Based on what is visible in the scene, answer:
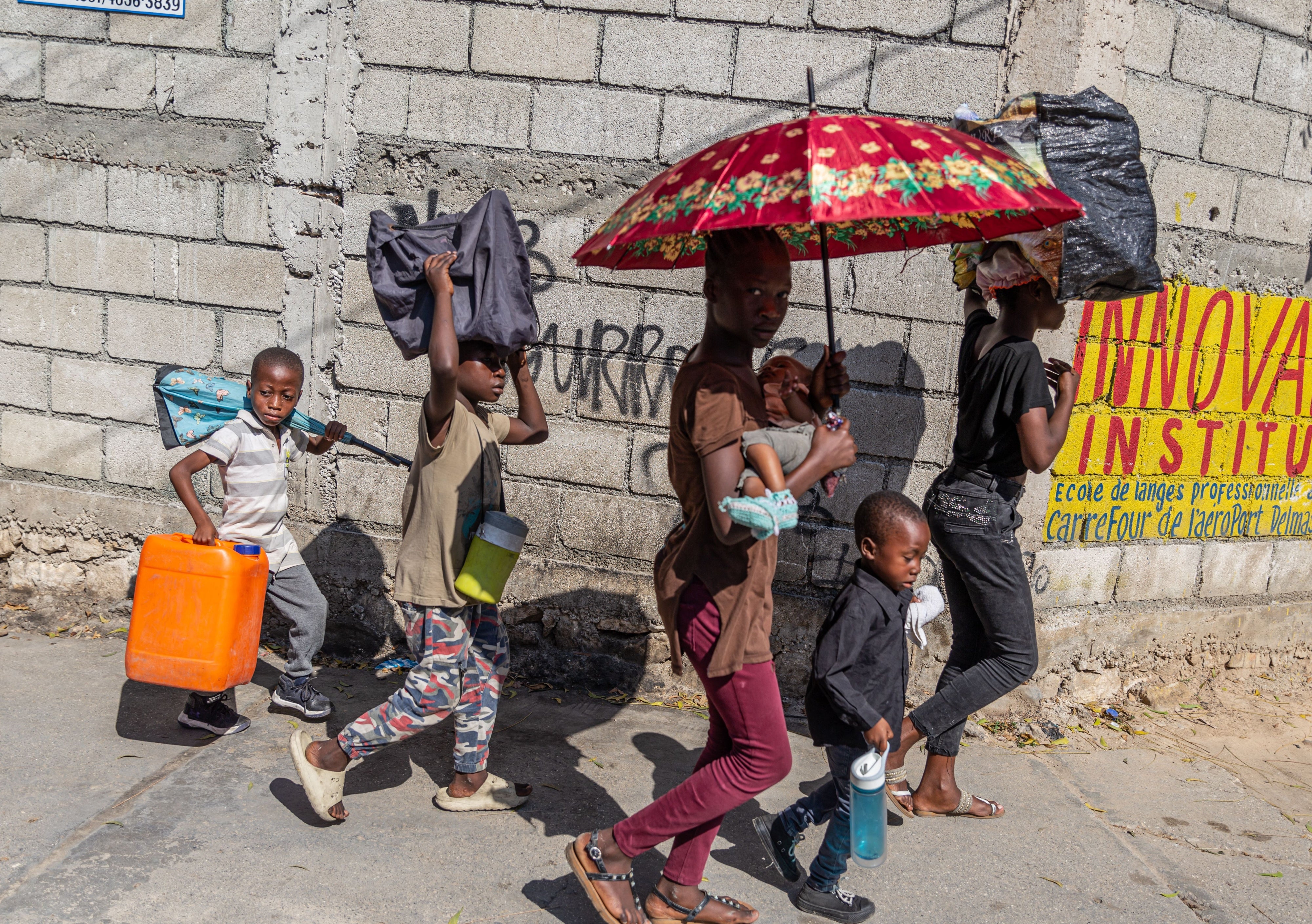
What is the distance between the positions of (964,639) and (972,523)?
18.5 inches

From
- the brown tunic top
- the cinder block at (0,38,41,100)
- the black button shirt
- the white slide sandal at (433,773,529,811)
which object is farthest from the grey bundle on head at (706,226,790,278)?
the cinder block at (0,38,41,100)

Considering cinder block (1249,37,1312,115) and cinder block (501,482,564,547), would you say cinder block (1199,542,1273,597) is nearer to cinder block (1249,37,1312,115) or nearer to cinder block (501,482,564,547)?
cinder block (1249,37,1312,115)

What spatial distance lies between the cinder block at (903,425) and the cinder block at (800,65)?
1.23 metres

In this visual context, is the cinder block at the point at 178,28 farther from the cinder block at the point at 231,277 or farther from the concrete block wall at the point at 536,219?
the cinder block at the point at 231,277

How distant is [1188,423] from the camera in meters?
4.80

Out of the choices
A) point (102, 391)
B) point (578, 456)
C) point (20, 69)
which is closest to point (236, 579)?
point (578, 456)

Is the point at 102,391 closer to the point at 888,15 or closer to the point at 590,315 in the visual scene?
the point at 590,315

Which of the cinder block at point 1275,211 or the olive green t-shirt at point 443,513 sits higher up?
the cinder block at point 1275,211

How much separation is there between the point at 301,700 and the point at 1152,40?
14.9 feet

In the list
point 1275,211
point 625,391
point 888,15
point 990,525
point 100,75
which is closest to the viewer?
point 990,525

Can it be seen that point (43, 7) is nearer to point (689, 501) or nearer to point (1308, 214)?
point (689, 501)

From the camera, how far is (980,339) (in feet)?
12.0

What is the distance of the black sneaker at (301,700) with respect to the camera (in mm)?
3967

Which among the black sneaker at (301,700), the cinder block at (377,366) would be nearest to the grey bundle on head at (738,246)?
the cinder block at (377,366)
